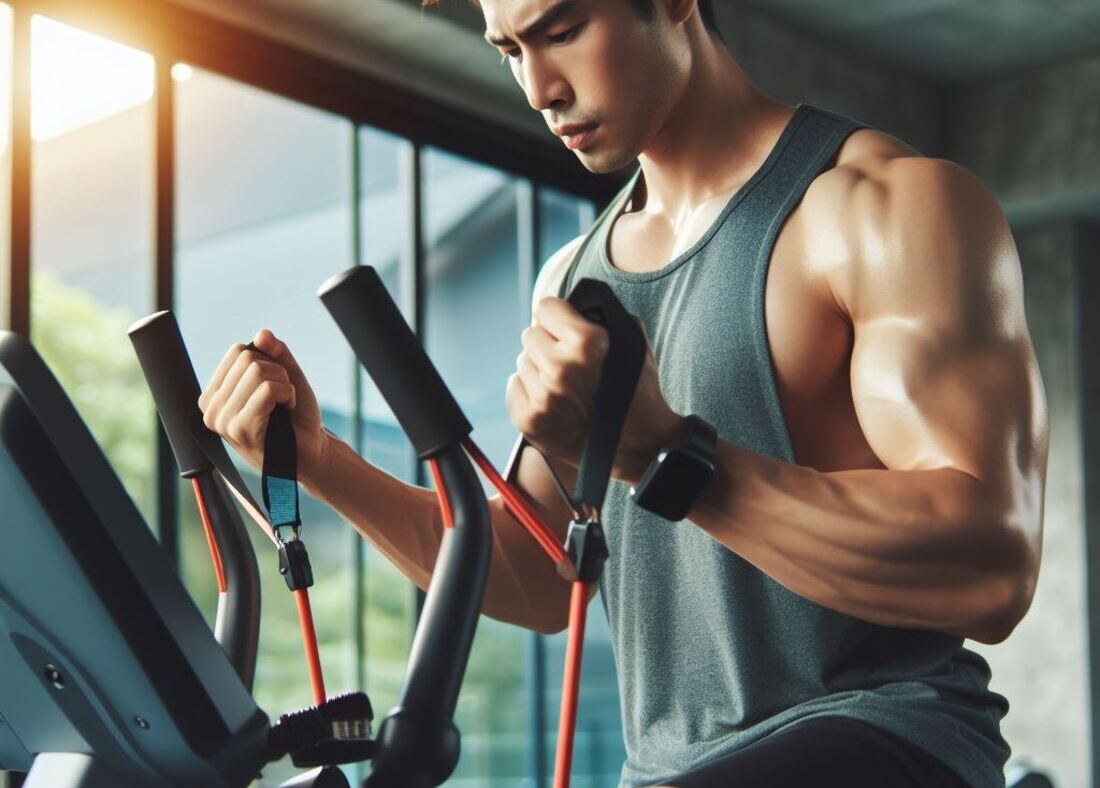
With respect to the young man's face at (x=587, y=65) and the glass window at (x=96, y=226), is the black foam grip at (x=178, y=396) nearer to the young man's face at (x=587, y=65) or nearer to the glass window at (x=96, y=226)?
the young man's face at (x=587, y=65)

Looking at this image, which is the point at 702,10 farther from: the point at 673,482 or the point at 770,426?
the point at 673,482

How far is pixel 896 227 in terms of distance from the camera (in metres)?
1.09

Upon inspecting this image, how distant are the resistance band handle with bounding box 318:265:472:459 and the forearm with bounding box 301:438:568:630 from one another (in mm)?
407

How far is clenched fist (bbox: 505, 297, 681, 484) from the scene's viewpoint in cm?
81

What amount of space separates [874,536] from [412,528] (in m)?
0.51

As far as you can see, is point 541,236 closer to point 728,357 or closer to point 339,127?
point 339,127

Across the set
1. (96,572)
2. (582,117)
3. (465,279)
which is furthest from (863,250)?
(465,279)

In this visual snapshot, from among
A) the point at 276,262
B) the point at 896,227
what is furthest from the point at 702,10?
the point at 276,262

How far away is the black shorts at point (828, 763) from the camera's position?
38.6 inches

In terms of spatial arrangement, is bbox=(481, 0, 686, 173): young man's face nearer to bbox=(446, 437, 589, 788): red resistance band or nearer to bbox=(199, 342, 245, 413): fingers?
bbox=(199, 342, 245, 413): fingers

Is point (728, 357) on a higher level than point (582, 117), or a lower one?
lower

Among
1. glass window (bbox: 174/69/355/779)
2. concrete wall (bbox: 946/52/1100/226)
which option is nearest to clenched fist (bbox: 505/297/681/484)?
glass window (bbox: 174/69/355/779)

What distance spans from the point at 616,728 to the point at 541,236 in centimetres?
171

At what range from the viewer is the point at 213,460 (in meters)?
1.05
